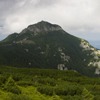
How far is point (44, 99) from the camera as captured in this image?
1674 inches

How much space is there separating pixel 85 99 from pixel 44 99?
33.3ft

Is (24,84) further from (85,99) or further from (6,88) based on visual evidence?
(85,99)

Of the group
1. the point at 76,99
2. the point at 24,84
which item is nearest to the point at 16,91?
the point at 76,99

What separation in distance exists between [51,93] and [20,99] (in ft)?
53.8

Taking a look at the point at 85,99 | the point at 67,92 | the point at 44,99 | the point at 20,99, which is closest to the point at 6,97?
the point at 20,99

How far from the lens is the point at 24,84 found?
63.8m

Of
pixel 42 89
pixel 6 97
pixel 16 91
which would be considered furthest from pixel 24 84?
pixel 6 97

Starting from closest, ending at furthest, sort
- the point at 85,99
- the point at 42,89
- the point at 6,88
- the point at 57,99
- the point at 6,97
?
the point at 85,99, the point at 6,97, the point at 57,99, the point at 6,88, the point at 42,89

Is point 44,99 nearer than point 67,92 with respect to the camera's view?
Yes

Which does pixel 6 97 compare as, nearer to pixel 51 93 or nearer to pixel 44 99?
pixel 44 99

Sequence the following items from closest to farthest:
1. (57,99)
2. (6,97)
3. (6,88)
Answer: (6,97) < (57,99) < (6,88)

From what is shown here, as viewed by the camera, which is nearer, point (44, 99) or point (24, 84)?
point (44, 99)

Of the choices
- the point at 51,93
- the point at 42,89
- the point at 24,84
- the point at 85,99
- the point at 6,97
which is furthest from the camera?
the point at 24,84

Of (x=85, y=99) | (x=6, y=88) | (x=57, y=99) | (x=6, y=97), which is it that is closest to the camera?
(x=85, y=99)
